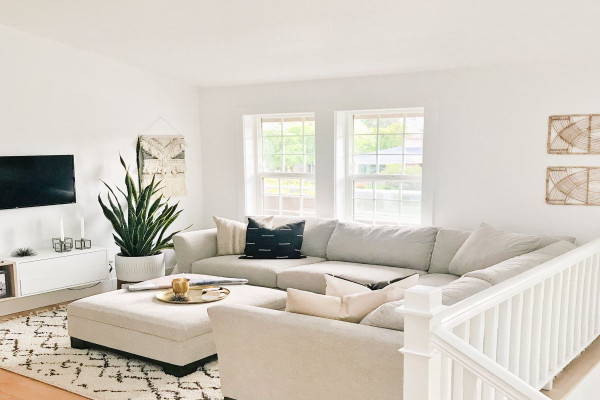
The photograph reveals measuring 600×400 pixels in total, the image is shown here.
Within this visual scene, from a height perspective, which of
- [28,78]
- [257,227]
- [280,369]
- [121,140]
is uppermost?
[28,78]

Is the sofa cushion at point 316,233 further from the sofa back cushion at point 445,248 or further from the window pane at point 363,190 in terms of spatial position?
the sofa back cushion at point 445,248

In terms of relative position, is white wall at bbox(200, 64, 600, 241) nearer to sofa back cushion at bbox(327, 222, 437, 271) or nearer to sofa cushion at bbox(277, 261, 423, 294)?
sofa back cushion at bbox(327, 222, 437, 271)

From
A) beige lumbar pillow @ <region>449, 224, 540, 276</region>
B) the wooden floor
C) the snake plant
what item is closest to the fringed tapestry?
the snake plant

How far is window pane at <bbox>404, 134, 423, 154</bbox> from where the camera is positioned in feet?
18.2

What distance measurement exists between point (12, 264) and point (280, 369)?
2.99 m

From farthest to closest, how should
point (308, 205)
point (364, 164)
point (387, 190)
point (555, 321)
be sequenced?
Result: point (308, 205), point (364, 164), point (387, 190), point (555, 321)

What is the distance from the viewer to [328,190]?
604 cm

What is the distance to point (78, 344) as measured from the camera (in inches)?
167

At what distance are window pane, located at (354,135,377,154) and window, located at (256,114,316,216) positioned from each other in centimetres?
52

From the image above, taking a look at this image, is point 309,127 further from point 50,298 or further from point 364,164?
point 50,298

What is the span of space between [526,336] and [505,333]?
27 cm

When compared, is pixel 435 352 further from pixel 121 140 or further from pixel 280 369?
pixel 121 140

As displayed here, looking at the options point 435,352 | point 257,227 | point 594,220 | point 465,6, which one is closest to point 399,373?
point 435,352

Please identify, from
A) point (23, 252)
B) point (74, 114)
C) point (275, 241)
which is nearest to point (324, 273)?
point (275, 241)
